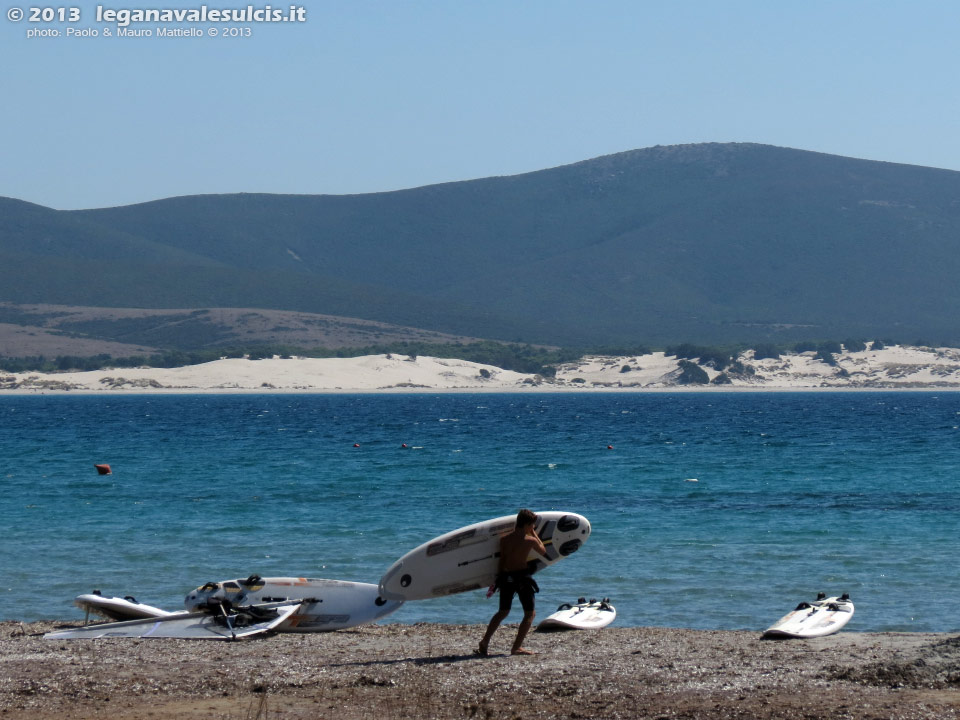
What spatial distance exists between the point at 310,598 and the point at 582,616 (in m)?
3.54

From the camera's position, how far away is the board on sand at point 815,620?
53.0 ft

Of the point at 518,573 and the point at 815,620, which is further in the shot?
the point at 815,620

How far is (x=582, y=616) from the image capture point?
1733 centimetres

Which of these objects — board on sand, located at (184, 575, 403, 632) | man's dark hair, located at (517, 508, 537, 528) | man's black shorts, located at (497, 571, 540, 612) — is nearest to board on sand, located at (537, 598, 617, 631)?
board on sand, located at (184, 575, 403, 632)

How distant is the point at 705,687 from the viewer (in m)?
12.6

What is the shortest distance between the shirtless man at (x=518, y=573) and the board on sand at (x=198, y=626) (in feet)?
11.3

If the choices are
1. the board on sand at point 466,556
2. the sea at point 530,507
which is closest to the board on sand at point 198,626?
the board on sand at point 466,556

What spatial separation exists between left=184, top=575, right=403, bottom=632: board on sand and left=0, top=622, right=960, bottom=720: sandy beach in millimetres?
1271

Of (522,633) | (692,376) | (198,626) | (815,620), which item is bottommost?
(692,376)

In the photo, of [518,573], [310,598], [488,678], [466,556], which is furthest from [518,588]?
[310,598]

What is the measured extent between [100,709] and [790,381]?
562 feet

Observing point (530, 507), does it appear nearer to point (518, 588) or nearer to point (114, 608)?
point (114, 608)

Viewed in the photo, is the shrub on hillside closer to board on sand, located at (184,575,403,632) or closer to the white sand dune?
the white sand dune

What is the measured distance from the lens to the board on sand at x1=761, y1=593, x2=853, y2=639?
16.1m
